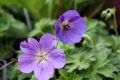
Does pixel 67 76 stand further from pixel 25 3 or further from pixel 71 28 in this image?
pixel 25 3

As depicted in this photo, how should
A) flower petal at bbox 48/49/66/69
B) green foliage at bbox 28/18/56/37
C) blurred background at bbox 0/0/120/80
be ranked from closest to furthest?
flower petal at bbox 48/49/66/69 < green foliage at bbox 28/18/56/37 < blurred background at bbox 0/0/120/80

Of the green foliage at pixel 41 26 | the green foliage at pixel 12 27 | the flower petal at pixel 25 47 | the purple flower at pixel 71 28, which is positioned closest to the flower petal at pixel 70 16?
the purple flower at pixel 71 28

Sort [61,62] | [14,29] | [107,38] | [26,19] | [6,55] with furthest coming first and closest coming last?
[26,19]
[14,29]
[6,55]
[107,38]
[61,62]

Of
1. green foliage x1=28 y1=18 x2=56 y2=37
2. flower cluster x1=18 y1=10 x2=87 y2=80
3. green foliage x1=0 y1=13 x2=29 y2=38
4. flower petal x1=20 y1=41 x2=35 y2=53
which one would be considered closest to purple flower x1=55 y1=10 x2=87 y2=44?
flower cluster x1=18 y1=10 x2=87 y2=80

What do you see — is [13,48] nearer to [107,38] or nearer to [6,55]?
[6,55]

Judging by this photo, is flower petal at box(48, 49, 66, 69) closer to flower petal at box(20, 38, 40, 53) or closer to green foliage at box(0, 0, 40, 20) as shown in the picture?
flower petal at box(20, 38, 40, 53)

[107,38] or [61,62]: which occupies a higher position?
[107,38]

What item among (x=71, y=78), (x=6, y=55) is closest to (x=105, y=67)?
(x=71, y=78)
